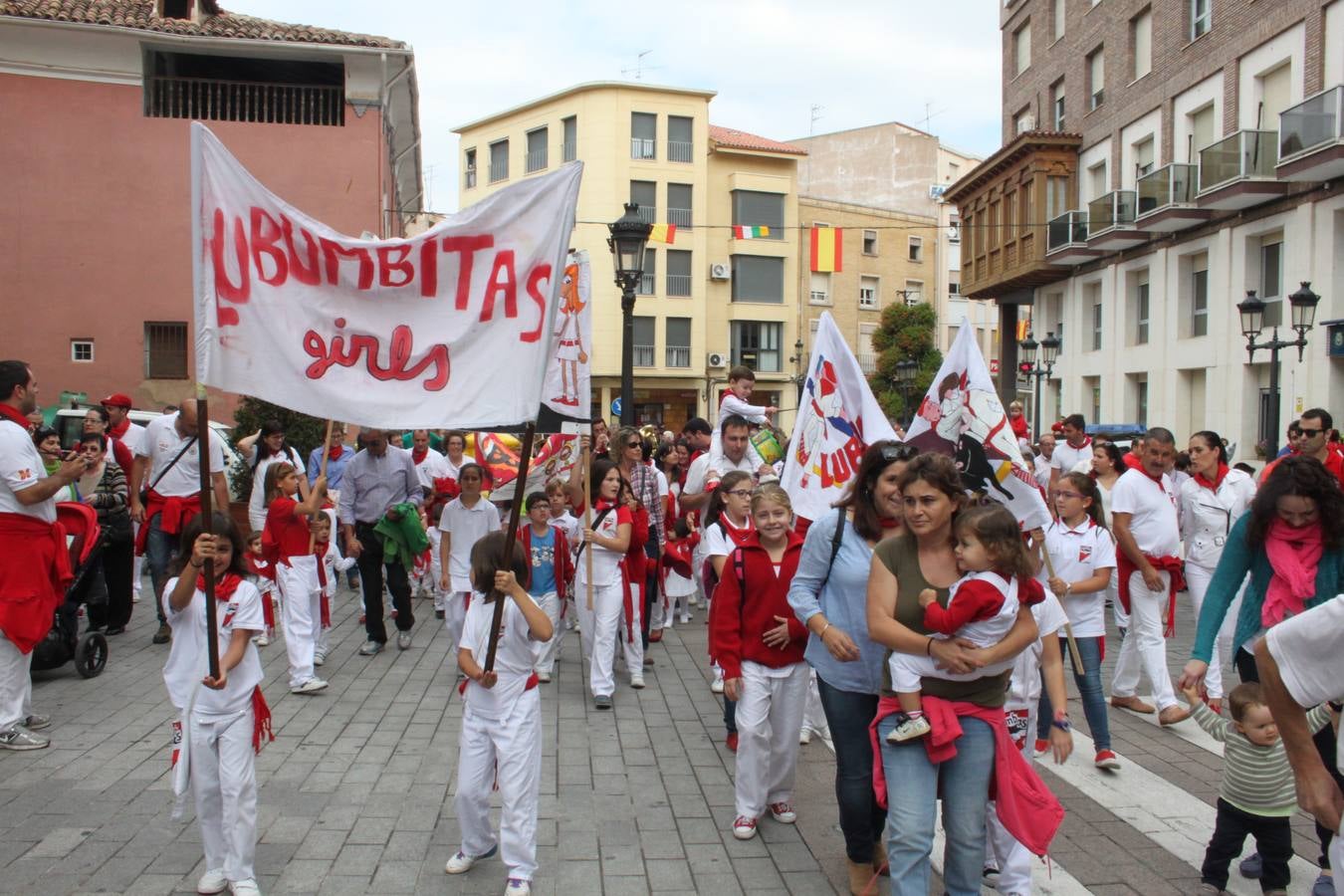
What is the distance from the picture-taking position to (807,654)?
181 inches

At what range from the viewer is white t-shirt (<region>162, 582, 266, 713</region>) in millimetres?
4332

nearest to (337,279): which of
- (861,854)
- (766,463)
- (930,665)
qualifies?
(930,665)

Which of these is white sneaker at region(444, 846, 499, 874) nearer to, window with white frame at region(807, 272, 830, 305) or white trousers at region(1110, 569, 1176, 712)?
white trousers at region(1110, 569, 1176, 712)

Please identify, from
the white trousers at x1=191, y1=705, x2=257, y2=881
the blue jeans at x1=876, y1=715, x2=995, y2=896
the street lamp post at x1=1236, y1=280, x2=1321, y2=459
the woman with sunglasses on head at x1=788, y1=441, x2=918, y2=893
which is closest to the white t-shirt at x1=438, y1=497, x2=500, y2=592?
the white trousers at x1=191, y1=705, x2=257, y2=881

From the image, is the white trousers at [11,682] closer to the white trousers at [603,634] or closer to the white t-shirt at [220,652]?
the white t-shirt at [220,652]

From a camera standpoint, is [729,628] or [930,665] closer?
[930,665]

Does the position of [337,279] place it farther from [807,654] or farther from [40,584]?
[40,584]

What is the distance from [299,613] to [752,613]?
4110 mm

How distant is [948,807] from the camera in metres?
3.69

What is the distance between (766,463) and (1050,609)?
187 inches

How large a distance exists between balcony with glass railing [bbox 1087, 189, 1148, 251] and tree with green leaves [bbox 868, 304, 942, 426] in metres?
18.0

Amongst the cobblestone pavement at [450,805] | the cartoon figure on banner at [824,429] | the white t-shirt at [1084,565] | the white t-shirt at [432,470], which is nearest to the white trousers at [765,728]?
the cobblestone pavement at [450,805]

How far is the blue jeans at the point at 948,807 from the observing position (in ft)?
11.7

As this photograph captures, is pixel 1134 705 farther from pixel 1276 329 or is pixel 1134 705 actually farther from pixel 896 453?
pixel 1276 329
